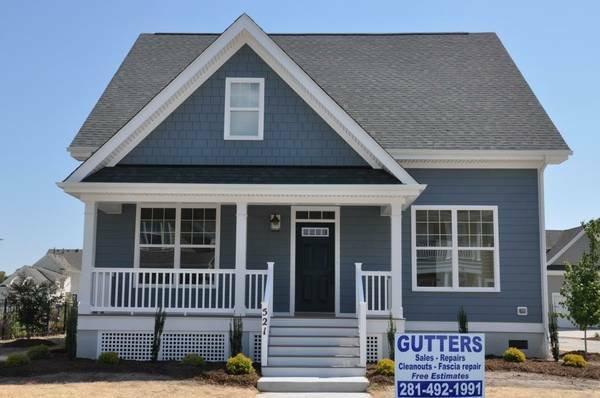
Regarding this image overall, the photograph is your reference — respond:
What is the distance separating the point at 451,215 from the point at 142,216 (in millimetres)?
7460

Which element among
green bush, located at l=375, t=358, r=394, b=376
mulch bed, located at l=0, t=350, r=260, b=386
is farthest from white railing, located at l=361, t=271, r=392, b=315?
mulch bed, located at l=0, t=350, r=260, b=386

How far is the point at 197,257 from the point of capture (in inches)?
617

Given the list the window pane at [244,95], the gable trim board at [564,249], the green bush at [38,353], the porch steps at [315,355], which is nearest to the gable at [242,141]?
the window pane at [244,95]

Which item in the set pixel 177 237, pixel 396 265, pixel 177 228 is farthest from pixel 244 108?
pixel 396 265

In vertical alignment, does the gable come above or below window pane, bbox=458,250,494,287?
above

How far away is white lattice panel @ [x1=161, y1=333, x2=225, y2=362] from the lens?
1345cm

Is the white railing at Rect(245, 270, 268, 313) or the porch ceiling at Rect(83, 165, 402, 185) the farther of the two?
the porch ceiling at Rect(83, 165, 402, 185)

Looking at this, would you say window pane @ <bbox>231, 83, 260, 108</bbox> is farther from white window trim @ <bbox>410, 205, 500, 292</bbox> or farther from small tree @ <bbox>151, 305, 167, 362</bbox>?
small tree @ <bbox>151, 305, 167, 362</bbox>

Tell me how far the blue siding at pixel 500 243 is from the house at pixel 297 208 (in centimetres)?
3

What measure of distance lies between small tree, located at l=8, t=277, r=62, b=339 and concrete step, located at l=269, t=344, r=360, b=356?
10237 mm

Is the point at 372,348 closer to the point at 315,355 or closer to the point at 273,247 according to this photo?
the point at 315,355

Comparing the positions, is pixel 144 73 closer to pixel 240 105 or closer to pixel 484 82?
pixel 240 105

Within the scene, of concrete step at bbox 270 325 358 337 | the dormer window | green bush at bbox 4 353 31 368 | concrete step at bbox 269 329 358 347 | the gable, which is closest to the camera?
green bush at bbox 4 353 31 368

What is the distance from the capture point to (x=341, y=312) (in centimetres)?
1532
